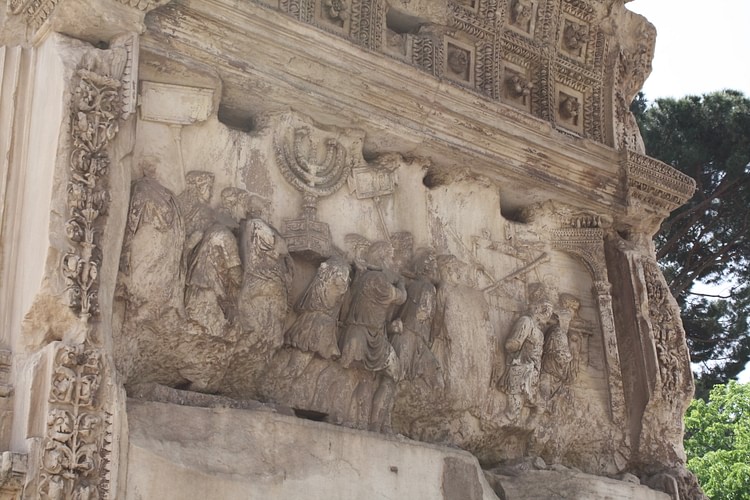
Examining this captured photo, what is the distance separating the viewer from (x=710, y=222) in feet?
55.8

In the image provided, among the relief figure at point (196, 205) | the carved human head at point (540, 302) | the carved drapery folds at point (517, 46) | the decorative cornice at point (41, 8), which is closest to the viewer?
the decorative cornice at point (41, 8)

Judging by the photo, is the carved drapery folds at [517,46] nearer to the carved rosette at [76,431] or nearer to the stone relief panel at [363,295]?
the stone relief panel at [363,295]

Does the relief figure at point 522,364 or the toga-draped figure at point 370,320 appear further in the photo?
the relief figure at point 522,364

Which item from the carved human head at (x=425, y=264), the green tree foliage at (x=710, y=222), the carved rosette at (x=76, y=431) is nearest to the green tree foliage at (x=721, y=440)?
the green tree foliage at (x=710, y=222)

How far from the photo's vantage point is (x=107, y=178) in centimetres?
670

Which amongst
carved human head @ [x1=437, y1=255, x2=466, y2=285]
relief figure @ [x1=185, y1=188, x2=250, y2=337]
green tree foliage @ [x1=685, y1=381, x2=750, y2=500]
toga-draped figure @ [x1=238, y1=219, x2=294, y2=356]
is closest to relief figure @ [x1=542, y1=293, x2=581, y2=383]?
carved human head @ [x1=437, y1=255, x2=466, y2=285]

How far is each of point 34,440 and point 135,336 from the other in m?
1.07

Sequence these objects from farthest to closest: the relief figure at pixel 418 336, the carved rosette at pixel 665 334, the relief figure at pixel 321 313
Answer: the carved rosette at pixel 665 334, the relief figure at pixel 418 336, the relief figure at pixel 321 313

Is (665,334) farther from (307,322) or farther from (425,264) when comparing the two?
(307,322)

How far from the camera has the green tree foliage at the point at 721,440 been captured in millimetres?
13766

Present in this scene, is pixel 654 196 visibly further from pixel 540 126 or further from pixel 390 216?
pixel 390 216

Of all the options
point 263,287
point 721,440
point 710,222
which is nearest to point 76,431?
point 263,287

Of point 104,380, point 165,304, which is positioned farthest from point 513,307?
point 104,380

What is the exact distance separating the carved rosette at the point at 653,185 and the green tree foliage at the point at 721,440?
4.85 metres
